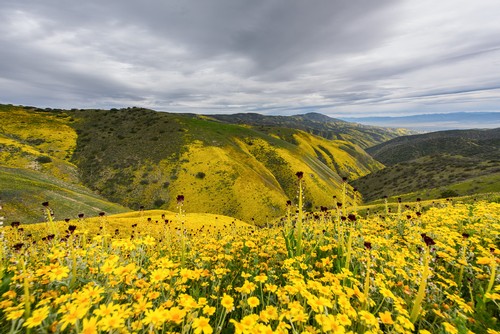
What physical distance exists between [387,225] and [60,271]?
38.7ft

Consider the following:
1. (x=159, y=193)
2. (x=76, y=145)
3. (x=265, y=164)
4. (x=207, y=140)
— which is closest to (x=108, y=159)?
(x=76, y=145)

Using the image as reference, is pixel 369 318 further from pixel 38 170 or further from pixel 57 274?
pixel 38 170

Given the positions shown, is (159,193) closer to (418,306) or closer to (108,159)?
(108,159)

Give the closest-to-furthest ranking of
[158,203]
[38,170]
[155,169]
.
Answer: [38,170] < [158,203] < [155,169]

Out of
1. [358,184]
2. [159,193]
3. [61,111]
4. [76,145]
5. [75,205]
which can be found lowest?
[358,184]

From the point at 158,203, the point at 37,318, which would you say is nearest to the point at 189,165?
the point at 158,203

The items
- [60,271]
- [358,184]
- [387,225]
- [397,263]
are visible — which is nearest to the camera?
[60,271]

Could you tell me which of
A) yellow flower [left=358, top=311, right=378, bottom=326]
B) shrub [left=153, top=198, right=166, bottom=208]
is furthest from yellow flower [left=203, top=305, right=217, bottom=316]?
shrub [left=153, top=198, right=166, bottom=208]

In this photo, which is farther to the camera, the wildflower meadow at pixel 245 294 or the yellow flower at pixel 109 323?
the wildflower meadow at pixel 245 294

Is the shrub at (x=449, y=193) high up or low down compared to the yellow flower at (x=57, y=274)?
down

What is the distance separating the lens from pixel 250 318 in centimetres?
318

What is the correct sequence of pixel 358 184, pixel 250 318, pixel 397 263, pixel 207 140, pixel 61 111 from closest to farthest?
pixel 250 318
pixel 397 263
pixel 207 140
pixel 61 111
pixel 358 184

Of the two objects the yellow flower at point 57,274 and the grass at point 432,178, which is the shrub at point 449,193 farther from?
the yellow flower at point 57,274

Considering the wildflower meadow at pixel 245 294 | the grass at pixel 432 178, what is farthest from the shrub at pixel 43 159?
the grass at pixel 432 178
